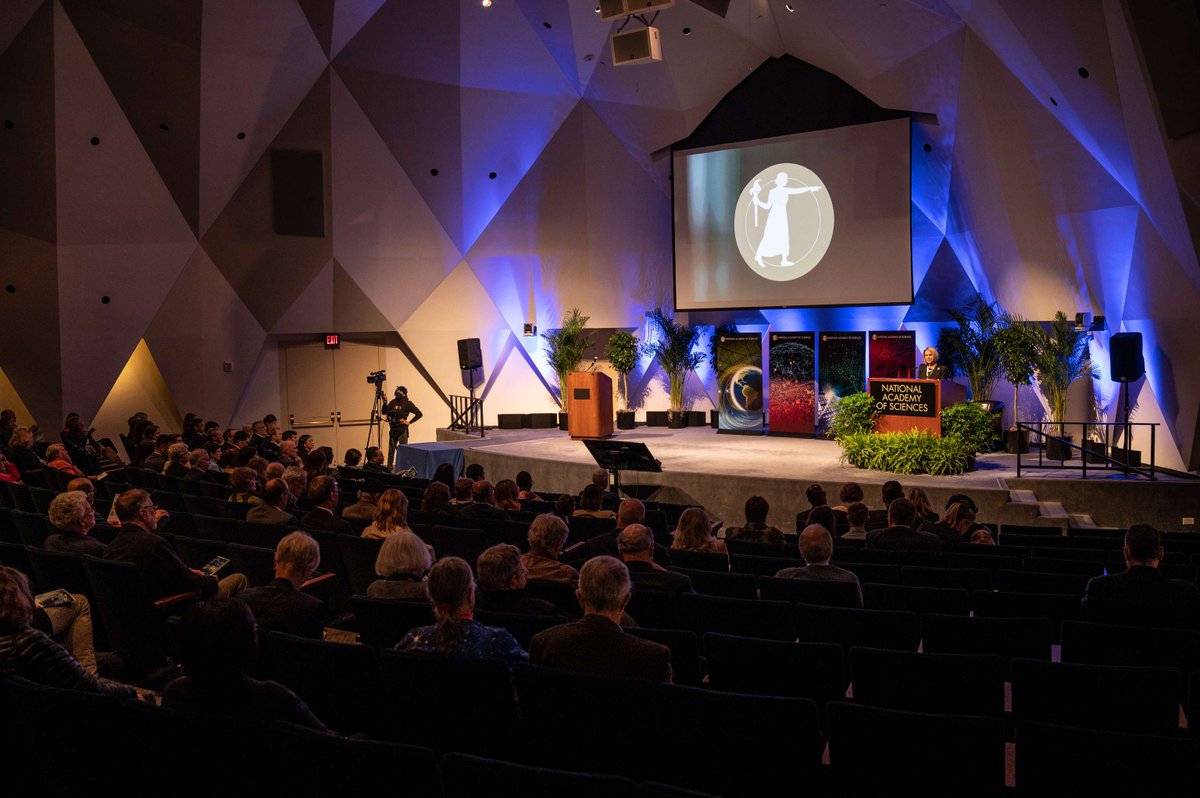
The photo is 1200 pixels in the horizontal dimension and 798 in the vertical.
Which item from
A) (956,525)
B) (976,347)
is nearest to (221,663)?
(956,525)

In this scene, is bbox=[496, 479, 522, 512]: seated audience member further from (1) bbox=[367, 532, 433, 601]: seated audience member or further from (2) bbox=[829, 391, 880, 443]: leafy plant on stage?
(2) bbox=[829, 391, 880, 443]: leafy plant on stage

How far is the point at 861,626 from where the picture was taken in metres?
3.96

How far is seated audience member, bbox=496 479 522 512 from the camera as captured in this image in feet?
24.3

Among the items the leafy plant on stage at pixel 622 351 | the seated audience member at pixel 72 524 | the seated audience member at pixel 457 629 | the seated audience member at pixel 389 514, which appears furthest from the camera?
the leafy plant on stage at pixel 622 351

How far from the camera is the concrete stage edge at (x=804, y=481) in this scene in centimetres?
987

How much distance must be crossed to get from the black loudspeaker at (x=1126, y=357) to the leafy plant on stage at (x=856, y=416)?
9.14ft

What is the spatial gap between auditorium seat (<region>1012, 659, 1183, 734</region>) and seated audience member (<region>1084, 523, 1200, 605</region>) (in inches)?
59.3

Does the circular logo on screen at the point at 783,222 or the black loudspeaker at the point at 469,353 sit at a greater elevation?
the circular logo on screen at the point at 783,222

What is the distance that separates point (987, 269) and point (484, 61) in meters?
8.71

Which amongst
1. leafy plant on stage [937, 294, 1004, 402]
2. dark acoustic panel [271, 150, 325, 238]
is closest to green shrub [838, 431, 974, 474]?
leafy plant on stage [937, 294, 1004, 402]

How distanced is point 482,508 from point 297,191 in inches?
408

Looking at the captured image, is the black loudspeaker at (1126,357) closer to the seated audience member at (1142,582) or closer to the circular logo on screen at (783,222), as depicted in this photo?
the circular logo on screen at (783,222)

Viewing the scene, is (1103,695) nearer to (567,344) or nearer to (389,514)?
(389,514)

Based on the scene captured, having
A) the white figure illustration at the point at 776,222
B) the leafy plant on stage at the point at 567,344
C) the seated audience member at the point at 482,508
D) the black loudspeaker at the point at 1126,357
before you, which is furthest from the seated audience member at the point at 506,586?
the leafy plant on stage at the point at 567,344
